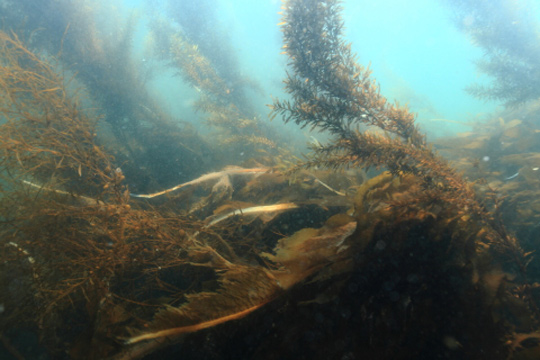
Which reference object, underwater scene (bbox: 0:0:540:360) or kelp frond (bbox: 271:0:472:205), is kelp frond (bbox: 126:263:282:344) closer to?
underwater scene (bbox: 0:0:540:360)

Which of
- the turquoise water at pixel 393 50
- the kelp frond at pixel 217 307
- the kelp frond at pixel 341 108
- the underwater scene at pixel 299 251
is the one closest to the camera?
the kelp frond at pixel 217 307

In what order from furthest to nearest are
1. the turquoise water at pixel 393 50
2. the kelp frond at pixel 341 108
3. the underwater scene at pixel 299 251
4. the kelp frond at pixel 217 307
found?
the turquoise water at pixel 393 50, the kelp frond at pixel 341 108, the underwater scene at pixel 299 251, the kelp frond at pixel 217 307

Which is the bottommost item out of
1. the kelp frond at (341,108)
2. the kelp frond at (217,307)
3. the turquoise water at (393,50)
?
the kelp frond at (217,307)

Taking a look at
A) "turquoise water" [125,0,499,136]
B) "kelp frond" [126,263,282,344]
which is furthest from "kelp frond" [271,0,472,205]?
"turquoise water" [125,0,499,136]

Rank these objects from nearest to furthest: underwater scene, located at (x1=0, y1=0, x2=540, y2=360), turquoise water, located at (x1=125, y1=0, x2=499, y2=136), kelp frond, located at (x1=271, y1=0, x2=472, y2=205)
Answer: underwater scene, located at (x1=0, y1=0, x2=540, y2=360)
kelp frond, located at (x1=271, y1=0, x2=472, y2=205)
turquoise water, located at (x1=125, y1=0, x2=499, y2=136)

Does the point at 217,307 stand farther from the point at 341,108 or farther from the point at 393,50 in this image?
the point at 393,50

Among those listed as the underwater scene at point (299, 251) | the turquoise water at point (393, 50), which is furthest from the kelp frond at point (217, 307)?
the turquoise water at point (393, 50)

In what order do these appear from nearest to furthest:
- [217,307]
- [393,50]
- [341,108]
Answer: [217,307], [341,108], [393,50]

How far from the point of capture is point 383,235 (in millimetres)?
1644

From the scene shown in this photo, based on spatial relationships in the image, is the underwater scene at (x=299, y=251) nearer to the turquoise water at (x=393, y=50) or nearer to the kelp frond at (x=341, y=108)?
the kelp frond at (x=341, y=108)

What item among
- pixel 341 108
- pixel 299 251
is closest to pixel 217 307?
pixel 299 251

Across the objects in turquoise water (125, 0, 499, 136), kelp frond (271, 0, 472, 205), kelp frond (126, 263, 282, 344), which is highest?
turquoise water (125, 0, 499, 136)

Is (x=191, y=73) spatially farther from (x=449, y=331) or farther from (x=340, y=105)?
(x=449, y=331)

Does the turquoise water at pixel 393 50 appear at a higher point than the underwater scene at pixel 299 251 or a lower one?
higher
